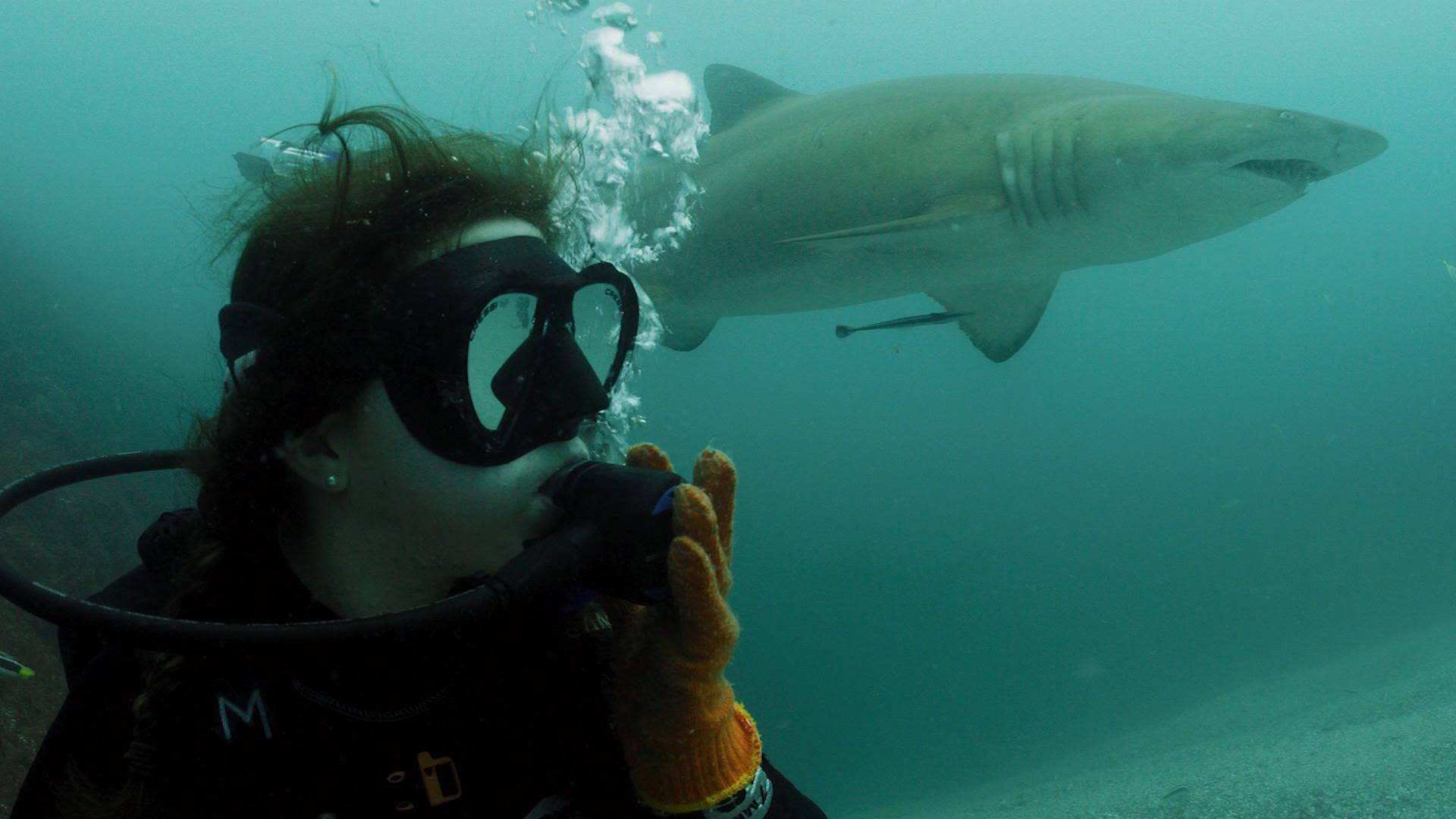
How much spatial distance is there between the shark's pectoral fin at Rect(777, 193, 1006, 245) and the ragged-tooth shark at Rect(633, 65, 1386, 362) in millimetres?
13

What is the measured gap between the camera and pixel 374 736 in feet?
4.94

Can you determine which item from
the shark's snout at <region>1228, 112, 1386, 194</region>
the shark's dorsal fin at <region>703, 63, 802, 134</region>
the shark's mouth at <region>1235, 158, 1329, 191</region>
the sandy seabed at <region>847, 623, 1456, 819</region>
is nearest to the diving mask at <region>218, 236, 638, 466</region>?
the shark's snout at <region>1228, 112, 1386, 194</region>

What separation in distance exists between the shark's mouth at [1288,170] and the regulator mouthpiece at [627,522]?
4443 millimetres

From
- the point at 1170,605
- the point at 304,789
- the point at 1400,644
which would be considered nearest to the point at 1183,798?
the point at 304,789

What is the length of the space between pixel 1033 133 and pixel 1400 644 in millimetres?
20245

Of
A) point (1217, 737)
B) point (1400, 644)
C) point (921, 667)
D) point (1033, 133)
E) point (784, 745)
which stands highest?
point (1033, 133)

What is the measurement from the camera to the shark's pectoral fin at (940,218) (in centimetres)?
451

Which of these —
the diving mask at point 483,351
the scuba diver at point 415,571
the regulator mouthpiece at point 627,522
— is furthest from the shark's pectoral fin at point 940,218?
the regulator mouthpiece at point 627,522

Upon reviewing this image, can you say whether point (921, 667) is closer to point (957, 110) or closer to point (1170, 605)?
point (1170, 605)

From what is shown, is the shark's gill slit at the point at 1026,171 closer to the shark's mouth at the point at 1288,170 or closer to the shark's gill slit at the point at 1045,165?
the shark's gill slit at the point at 1045,165

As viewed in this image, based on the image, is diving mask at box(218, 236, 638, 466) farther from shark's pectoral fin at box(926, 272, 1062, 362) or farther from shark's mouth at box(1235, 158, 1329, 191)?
shark's pectoral fin at box(926, 272, 1062, 362)

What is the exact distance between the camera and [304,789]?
145 centimetres

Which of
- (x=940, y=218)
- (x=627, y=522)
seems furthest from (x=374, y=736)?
(x=940, y=218)

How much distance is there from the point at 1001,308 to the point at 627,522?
541 cm
